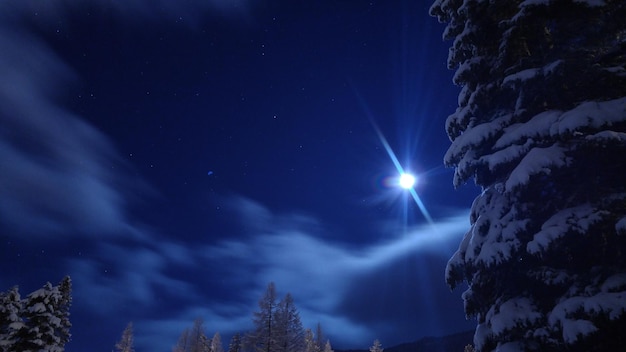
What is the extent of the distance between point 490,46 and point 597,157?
3807mm

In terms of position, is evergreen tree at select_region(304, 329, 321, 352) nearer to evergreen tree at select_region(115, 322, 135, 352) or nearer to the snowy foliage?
the snowy foliage

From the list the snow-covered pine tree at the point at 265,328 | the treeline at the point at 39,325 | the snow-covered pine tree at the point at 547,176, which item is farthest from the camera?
the snow-covered pine tree at the point at 265,328

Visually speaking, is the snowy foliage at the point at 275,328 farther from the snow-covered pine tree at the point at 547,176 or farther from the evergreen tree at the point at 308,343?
the snow-covered pine tree at the point at 547,176

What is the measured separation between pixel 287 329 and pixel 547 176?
99.6 ft

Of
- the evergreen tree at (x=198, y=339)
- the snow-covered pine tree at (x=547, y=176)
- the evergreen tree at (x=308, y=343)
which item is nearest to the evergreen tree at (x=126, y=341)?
the evergreen tree at (x=198, y=339)

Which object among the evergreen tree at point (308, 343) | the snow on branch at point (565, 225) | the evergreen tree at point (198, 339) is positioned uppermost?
the evergreen tree at point (198, 339)

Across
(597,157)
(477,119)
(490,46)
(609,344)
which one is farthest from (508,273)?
(490,46)

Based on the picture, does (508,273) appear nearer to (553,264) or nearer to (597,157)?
(553,264)

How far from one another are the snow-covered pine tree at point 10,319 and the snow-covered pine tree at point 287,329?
18824mm

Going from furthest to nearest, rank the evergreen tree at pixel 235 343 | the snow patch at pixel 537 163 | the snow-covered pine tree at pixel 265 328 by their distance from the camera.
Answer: the evergreen tree at pixel 235 343, the snow-covered pine tree at pixel 265 328, the snow patch at pixel 537 163

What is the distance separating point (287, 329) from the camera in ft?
108

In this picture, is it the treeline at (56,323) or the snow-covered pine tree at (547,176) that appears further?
the treeline at (56,323)

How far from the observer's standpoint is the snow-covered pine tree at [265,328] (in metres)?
31.7

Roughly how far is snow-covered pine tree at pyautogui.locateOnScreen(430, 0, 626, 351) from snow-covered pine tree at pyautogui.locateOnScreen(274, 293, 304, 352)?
2738 centimetres
